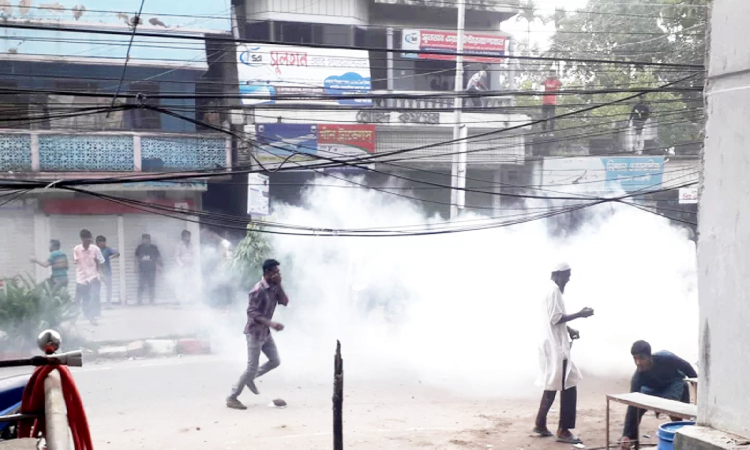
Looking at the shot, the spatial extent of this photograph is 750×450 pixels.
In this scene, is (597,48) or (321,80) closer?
(321,80)

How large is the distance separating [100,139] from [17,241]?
2.95m

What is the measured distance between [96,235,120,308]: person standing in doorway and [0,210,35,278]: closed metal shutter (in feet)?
5.26

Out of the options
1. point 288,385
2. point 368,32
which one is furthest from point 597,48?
point 288,385

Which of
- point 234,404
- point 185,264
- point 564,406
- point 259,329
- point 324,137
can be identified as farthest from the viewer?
point 324,137

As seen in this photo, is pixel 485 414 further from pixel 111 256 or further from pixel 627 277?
pixel 111 256

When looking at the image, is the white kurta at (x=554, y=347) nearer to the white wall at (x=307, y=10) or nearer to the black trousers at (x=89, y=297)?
the black trousers at (x=89, y=297)

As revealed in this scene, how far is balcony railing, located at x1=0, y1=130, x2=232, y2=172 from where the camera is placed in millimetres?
16109

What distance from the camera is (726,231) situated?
11.1 feet

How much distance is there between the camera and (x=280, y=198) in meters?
19.5

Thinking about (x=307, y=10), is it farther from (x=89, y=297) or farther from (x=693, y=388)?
(x=693, y=388)

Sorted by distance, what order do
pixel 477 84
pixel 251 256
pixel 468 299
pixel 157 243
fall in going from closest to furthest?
pixel 468 299 < pixel 251 256 < pixel 157 243 < pixel 477 84

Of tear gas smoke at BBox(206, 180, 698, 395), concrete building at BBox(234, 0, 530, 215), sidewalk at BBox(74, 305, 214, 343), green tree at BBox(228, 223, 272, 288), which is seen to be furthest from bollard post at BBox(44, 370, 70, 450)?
concrete building at BBox(234, 0, 530, 215)

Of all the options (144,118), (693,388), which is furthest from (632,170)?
(693,388)

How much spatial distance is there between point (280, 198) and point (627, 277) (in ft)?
28.9
